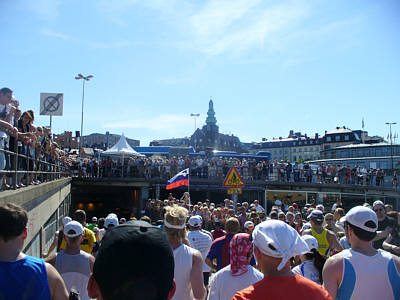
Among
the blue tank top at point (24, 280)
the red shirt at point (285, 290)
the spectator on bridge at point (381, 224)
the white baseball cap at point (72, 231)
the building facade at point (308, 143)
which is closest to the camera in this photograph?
the red shirt at point (285, 290)

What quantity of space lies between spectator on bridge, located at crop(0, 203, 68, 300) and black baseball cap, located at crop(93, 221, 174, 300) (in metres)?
1.22

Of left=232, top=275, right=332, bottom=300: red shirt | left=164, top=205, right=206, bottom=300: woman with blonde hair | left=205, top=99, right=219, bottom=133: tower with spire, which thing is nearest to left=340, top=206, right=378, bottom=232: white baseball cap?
left=232, top=275, right=332, bottom=300: red shirt

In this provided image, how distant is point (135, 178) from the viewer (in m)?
27.1

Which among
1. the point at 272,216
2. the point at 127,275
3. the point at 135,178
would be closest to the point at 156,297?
the point at 127,275

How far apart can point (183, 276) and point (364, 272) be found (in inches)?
67.0

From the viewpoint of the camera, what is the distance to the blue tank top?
2371mm

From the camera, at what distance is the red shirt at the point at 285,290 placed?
220 centimetres

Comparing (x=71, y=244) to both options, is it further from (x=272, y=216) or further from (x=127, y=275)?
(x=272, y=216)

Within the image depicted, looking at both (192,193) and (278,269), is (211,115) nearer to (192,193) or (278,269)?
(192,193)

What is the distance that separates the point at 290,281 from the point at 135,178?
83.4 ft

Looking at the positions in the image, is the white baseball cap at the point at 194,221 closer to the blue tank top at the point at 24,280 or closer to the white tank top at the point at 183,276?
the white tank top at the point at 183,276

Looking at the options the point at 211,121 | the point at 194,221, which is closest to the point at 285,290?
the point at 194,221

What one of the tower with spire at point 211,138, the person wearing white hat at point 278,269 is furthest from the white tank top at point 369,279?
the tower with spire at point 211,138

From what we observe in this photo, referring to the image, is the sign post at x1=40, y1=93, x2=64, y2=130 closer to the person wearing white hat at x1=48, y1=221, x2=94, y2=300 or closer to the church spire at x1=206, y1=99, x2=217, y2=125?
the person wearing white hat at x1=48, y1=221, x2=94, y2=300
